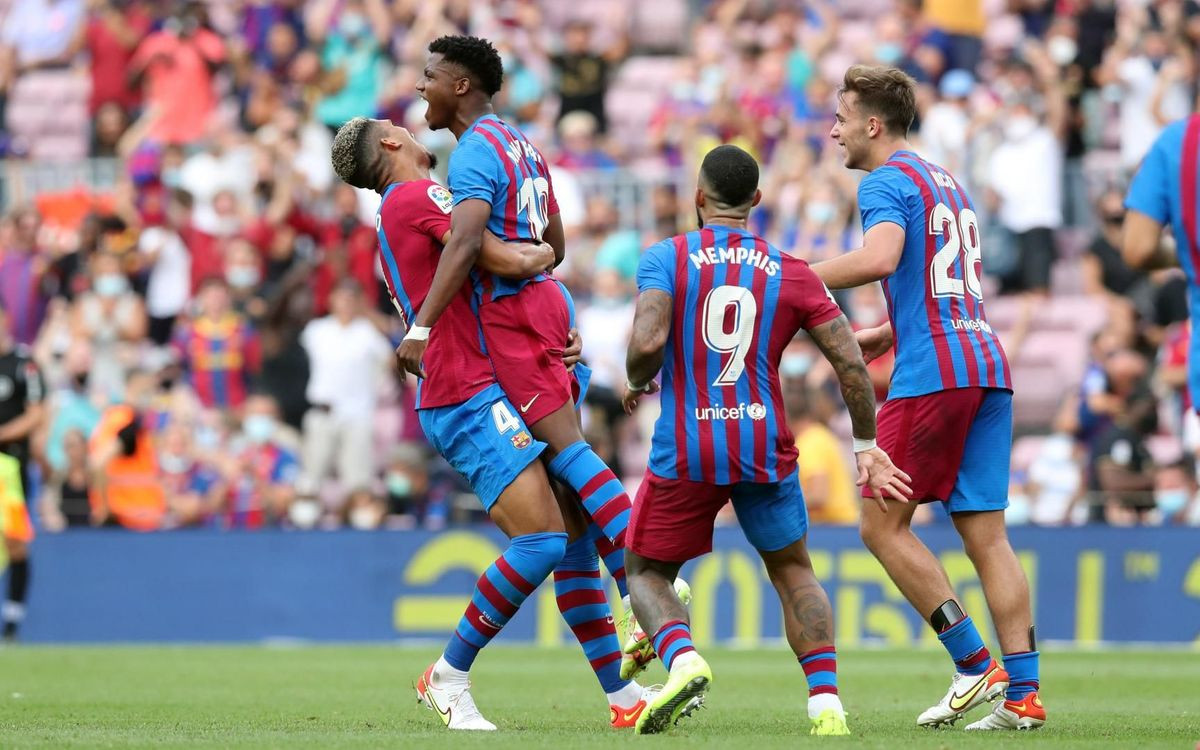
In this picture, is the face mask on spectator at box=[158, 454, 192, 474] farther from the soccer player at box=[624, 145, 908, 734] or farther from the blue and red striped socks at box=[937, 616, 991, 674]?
the blue and red striped socks at box=[937, 616, 991, 674]

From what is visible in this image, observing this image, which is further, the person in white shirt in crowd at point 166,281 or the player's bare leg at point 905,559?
the person in white shirt in crowd at point 166,281

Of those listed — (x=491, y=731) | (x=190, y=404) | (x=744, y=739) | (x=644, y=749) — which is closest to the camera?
(x=644, y=749)

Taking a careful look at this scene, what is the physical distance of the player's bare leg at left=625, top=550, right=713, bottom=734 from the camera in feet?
24.2

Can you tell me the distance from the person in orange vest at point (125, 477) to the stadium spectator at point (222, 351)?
1313 millimetres

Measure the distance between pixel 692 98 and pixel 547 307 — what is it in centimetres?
1196

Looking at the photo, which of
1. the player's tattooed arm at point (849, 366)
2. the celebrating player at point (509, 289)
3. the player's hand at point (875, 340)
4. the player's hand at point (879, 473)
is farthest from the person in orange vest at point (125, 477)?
the player's tattooed arm at point (849, 366)

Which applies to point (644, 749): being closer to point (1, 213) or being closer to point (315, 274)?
point (315, 274)

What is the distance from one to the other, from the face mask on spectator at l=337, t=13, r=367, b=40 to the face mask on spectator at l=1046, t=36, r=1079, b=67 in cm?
746

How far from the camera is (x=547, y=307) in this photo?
838 cm

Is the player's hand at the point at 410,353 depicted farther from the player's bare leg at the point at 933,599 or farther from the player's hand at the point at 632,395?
the player's bare leg at the point at 933,599

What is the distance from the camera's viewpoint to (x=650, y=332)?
295 inches

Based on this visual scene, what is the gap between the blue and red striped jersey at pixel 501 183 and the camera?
26.7 feet

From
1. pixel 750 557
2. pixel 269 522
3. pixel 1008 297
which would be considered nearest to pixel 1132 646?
pixel 750 557

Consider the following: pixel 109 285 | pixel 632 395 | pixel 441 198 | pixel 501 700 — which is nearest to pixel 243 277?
pixel 109 285
